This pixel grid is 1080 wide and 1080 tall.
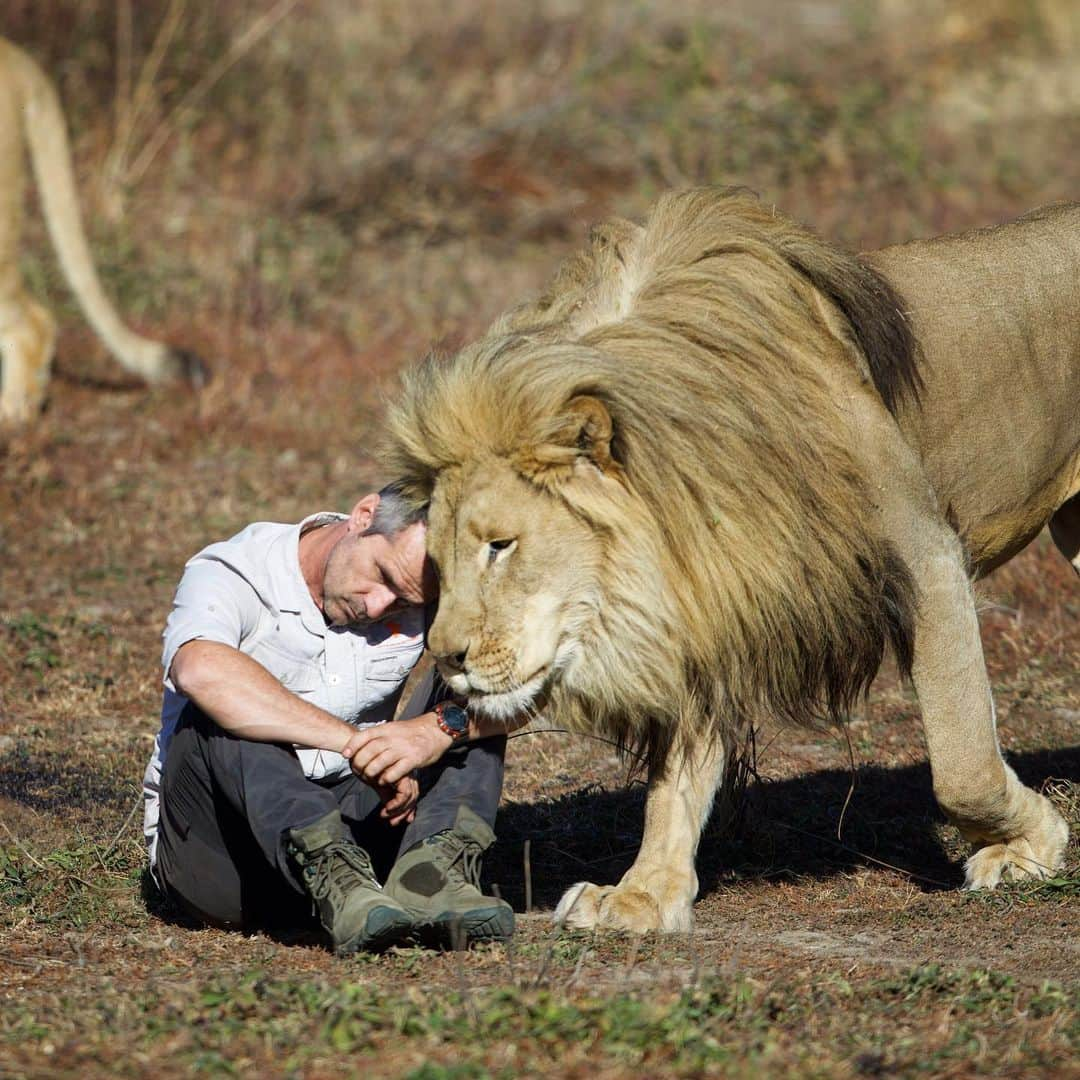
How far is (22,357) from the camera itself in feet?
29.8

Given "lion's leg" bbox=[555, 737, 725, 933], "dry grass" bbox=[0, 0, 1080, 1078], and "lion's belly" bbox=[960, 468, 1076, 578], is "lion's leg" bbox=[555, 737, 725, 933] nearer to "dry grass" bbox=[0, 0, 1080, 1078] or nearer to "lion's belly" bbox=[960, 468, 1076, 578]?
"dry grass" bbox=[0, 0, 1080, 1078]

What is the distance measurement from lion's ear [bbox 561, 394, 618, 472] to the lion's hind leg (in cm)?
617

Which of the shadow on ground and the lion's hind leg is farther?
the lion's hind leg

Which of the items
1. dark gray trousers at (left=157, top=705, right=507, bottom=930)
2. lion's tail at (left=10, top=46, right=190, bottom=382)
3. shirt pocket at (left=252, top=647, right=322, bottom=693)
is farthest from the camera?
lion's tail at (left=10, top=46, right=190, bottom=382)

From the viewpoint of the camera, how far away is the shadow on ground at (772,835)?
4.58 meters

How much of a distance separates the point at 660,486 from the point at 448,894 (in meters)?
0.96

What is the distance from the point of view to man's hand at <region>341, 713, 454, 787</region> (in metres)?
3.68

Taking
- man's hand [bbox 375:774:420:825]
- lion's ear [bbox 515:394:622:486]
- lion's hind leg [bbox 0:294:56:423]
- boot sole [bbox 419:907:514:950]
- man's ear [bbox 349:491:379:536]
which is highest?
lion's hind leg [bbox 0:294:56:423]

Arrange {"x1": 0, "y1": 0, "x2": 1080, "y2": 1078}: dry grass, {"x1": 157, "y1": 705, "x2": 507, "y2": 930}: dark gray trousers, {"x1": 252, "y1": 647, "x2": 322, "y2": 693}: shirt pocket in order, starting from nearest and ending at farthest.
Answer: {"x1": 0, "y1": 0, "x2": 1080, "y2": 1078}: dry grass, {"x1": 157, "y1": 705, "x2": 507, "y2": 930}: dark gray trousers, {"x1": 252, "y1": 647, "x2": 322, "y2": 693}: shirt pocket

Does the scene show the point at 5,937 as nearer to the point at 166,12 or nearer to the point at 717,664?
the point at 717,664

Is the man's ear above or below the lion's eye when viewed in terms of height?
above

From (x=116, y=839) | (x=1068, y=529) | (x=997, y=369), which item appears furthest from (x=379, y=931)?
(x=1068, y=529)

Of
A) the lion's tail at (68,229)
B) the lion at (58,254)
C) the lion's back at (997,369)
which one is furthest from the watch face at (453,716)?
the lion's tail at (68,229)

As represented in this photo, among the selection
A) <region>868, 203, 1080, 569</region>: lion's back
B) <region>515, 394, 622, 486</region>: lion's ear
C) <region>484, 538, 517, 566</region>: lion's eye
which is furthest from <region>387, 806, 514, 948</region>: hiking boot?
<region>868, 203, 1080, 569</region>: lion's back
